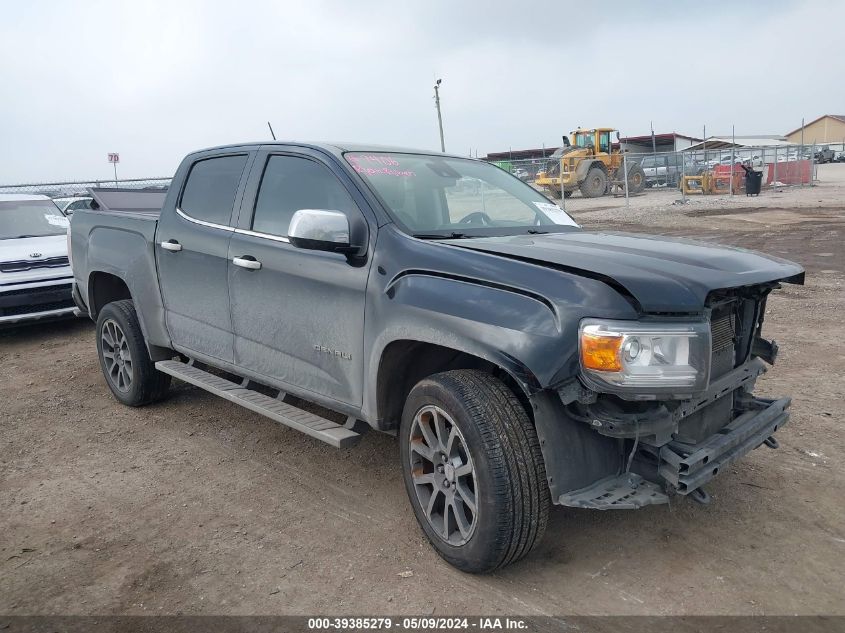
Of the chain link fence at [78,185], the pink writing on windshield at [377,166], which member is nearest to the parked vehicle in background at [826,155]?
the chain link fence at [78,185]

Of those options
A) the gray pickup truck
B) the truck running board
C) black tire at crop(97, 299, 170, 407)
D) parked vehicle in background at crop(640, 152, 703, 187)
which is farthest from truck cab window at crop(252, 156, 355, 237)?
parked vehicle in background at crop(640, 152, 703, 187)

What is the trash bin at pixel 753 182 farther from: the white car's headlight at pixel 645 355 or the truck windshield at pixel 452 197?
the white car's headlight at pixel 645 355

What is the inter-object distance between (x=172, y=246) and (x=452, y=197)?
74.4 inches

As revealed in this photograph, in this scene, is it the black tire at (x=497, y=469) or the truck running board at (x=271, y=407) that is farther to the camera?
the truck running board at (x=271, y=407)

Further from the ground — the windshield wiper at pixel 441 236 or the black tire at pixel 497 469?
the windshield wiper at pixel 441 236

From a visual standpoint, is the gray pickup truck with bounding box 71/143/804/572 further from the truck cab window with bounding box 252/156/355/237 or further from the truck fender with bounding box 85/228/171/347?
the truck fender with bounding box 85/228/171/347

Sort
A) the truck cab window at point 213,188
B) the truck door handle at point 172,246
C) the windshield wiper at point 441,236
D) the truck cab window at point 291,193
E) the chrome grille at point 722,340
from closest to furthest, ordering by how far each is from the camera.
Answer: the chrome grille at point 722,340, the windshield wiper at point 441,236, the truck cab window at point 291,193, the truck cab window at point 213,188, the truck door handle at point 172,246

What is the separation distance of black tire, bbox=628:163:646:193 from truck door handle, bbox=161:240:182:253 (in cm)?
2797

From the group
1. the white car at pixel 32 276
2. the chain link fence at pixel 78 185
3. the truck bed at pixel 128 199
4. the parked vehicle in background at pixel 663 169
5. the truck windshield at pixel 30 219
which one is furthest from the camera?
the parked vehicle in background at pixel 663 169

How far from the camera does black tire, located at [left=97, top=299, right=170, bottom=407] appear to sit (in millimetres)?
5012

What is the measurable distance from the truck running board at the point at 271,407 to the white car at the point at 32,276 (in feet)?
11.9

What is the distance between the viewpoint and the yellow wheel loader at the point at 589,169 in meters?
29.2

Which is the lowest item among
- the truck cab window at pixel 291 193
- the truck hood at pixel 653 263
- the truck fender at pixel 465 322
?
the truck fender at pixel 465 322

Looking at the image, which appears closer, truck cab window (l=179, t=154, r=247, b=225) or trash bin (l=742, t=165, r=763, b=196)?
truck cab window (l=179, t=154, r=247, b=225)
